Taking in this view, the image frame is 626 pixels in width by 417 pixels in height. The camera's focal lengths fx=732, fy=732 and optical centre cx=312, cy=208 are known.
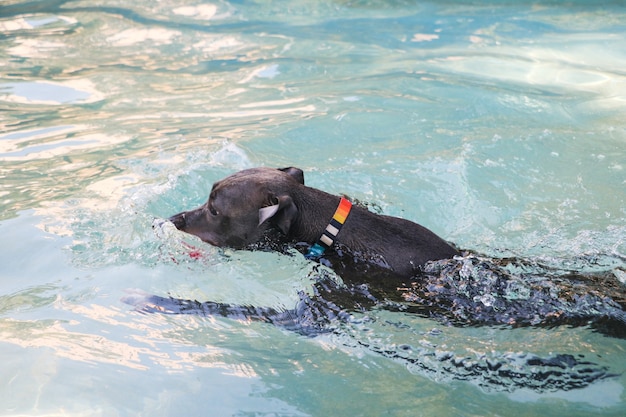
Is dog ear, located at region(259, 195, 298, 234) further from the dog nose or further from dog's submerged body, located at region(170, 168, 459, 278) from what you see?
the dog nose

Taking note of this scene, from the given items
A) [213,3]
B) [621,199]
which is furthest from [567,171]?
[213,3]

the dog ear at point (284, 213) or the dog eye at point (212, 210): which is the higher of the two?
the dog ear at point (284, 213)

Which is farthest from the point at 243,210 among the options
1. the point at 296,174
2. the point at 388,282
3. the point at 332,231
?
the point at 388,282

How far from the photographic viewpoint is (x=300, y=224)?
562 centimetres

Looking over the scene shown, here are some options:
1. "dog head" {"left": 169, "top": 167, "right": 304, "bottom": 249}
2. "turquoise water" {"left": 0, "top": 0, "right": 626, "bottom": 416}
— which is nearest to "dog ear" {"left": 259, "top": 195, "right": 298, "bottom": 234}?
"dog head" {"left": 169, "top": 167, "right": 304, "bottom": 249}

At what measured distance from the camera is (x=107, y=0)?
534 inches

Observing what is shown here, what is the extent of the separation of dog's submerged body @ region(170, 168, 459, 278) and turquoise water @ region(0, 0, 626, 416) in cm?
33

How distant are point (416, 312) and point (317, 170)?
2851 millimetres

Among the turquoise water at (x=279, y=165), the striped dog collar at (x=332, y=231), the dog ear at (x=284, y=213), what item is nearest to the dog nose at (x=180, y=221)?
the turquoise water at (x=279, y=165)

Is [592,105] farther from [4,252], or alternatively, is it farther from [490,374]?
[4,252]

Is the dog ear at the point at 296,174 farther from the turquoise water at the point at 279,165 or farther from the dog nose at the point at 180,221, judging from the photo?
the dog nose at the point at 180,221

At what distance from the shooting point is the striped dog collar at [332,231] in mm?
5516

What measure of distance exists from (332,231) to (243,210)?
75 cm

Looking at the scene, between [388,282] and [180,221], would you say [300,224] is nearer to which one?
[388,282]
